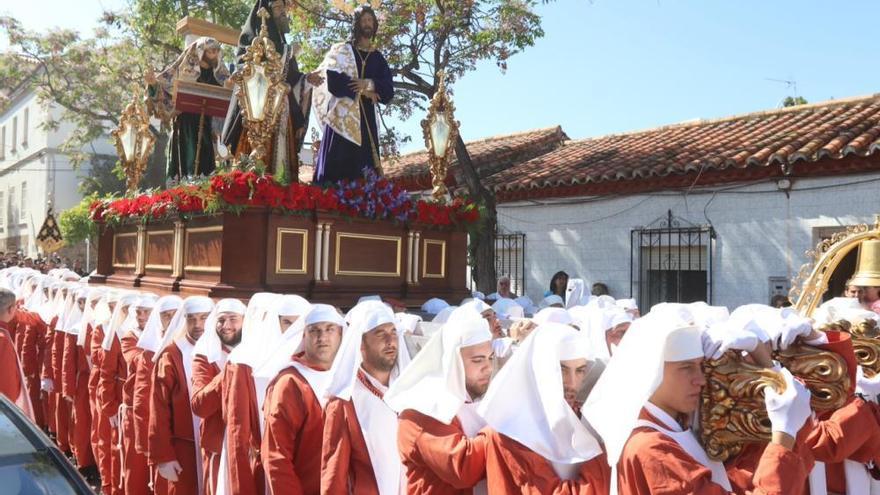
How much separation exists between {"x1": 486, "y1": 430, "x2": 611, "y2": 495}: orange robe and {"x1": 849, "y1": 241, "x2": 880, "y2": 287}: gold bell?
7.24 ft

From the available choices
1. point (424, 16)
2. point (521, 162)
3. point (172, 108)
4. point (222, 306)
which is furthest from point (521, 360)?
point (521, 162)

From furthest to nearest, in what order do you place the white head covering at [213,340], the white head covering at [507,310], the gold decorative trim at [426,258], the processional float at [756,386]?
1. the gold decorative trim at [426,258]
2. the white head covering at [507,310]
3. the white head covering at [213,340]
4. the processional float at [756,386]

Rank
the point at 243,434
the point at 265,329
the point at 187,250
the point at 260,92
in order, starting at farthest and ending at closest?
the point at 187,250 < the point at 260,92 < the point at 265,329 < the point at 243,434

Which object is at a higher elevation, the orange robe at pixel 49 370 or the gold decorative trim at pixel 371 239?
the gold decorative trim at pixel 371 239

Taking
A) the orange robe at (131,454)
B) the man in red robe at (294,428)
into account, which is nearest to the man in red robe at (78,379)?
the orange robe at (131,454)

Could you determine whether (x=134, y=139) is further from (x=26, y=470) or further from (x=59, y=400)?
(x=26, y=470)

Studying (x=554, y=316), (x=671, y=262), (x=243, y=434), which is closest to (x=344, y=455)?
(x=243, y=434)

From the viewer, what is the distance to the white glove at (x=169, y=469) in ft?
16.0

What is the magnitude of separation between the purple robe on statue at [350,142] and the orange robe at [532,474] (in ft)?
18.0

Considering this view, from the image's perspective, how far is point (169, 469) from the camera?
16.1ft


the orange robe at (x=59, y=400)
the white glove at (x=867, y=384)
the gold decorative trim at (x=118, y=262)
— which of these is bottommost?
the orange robe at (x=59, y=400)

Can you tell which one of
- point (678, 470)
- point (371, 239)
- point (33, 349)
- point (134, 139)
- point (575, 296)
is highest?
point (134, 139)

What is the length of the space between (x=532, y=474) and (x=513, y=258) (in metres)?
12.3

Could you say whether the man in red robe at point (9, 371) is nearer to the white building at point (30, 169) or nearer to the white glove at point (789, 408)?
the white glove at point (789, 408)
